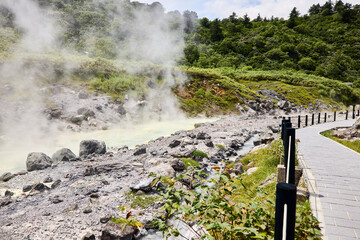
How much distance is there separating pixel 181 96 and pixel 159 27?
→ 28.7 meters

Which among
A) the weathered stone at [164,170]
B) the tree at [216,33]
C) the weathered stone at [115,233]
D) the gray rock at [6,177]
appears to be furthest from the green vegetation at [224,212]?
the tree at [216,33]

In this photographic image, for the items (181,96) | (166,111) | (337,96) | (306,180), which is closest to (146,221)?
(306,180)

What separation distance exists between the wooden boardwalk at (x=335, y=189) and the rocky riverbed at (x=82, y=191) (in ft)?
8.36

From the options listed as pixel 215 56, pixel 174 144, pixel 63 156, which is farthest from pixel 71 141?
pixel 215 56

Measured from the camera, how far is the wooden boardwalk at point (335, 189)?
3.45m

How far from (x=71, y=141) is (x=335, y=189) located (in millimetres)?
13911

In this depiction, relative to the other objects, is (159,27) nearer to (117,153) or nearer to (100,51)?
(100,51)

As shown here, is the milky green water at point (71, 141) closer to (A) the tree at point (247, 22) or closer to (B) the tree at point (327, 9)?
(A) the tree at point (247, 22)

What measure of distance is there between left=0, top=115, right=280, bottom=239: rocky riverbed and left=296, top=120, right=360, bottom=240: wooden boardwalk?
8.36 ft

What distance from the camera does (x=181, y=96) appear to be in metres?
27.8

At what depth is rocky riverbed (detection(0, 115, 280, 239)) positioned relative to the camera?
5.02 meters

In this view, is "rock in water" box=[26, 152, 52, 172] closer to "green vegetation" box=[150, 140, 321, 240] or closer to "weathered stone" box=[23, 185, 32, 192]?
"weathered stone" box=[23, 185, 32, 192]

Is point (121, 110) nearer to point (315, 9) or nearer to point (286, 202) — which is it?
point (286, 202)

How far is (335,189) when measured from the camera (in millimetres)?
4723
